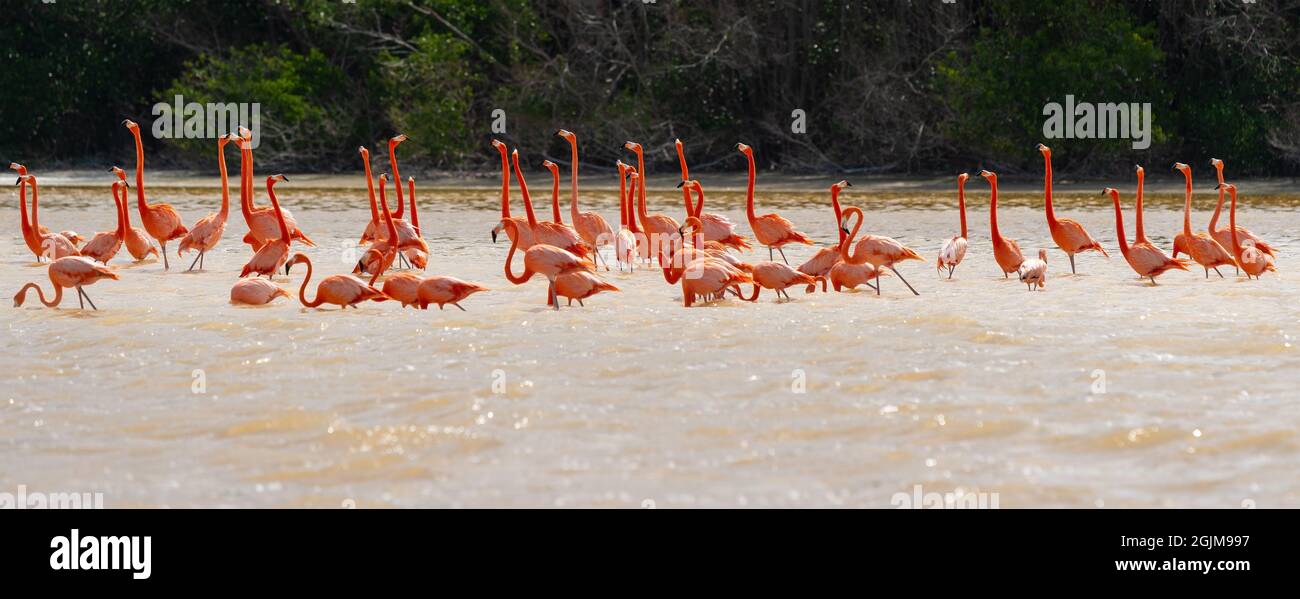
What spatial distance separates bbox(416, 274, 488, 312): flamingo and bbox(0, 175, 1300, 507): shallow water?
0.30ft

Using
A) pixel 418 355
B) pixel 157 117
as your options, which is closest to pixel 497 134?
pixel 157 117

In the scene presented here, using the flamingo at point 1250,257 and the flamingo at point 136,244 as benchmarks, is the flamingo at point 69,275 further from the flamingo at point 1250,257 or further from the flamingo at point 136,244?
the flamingo at point 1250,257

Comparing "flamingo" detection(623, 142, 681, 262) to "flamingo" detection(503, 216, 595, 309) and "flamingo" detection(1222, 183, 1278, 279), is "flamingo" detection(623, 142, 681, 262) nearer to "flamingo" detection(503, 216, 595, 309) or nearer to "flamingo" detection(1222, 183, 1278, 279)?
"flamingo" detection(503, 216, 595, 309)

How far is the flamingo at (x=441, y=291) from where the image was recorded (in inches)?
327

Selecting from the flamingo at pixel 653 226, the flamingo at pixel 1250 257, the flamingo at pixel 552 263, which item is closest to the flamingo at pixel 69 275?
the flamingo at pixel 552 263

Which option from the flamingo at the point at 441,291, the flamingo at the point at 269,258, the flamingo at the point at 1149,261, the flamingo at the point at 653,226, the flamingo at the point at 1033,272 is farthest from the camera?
the flamingo at the point at 653,226

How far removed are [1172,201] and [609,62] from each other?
9.31m

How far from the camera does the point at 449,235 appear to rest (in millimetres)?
13828

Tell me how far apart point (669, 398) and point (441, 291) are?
2647 mm

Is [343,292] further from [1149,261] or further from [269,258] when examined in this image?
[1149,261]

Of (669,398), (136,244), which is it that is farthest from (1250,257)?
(136,244)

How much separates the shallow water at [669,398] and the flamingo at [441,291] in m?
0.09

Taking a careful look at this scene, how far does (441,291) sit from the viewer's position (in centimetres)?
832
